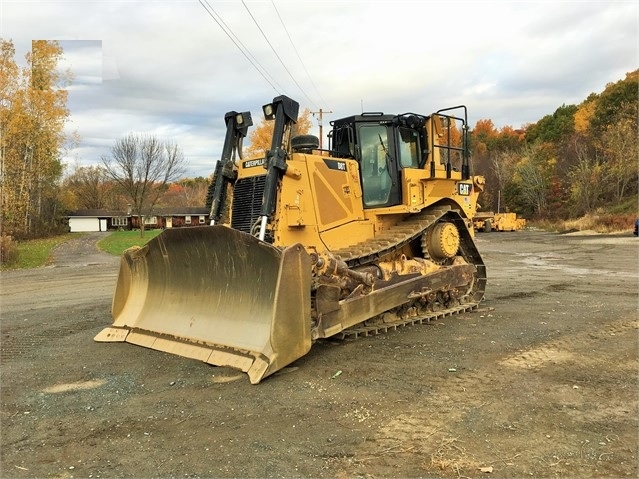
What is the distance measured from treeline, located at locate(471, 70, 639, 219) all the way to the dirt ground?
3274cm

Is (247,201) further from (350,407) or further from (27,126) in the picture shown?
(27,126)

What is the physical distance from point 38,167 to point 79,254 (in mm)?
15066

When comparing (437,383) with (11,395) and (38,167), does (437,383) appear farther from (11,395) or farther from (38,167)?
(38,167)

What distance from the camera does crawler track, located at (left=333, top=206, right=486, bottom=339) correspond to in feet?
22.0

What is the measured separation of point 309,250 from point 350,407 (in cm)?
267

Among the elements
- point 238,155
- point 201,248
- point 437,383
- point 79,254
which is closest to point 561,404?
point 437,383

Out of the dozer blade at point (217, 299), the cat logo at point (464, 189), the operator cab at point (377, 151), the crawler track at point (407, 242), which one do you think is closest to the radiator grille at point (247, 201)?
the dozer blade at point (217, 299)

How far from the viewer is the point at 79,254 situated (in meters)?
26.0

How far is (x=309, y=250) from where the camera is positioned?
6.59 metres

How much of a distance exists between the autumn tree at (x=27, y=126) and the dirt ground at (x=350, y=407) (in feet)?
94.2

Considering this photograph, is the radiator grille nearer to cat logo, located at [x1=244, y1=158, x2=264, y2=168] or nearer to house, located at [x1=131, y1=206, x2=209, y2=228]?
cat logo, located at [x1=244, y1=158, x2=264, y2=168]

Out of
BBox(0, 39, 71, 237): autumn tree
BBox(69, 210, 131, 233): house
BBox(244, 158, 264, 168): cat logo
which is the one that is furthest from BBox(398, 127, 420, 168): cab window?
BBox(69, 210, 131, 233): house

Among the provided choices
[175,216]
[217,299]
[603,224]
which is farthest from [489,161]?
[217,299]

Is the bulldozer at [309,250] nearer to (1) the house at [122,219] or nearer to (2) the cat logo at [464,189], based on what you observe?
(2) the cat logo at [464,189]
